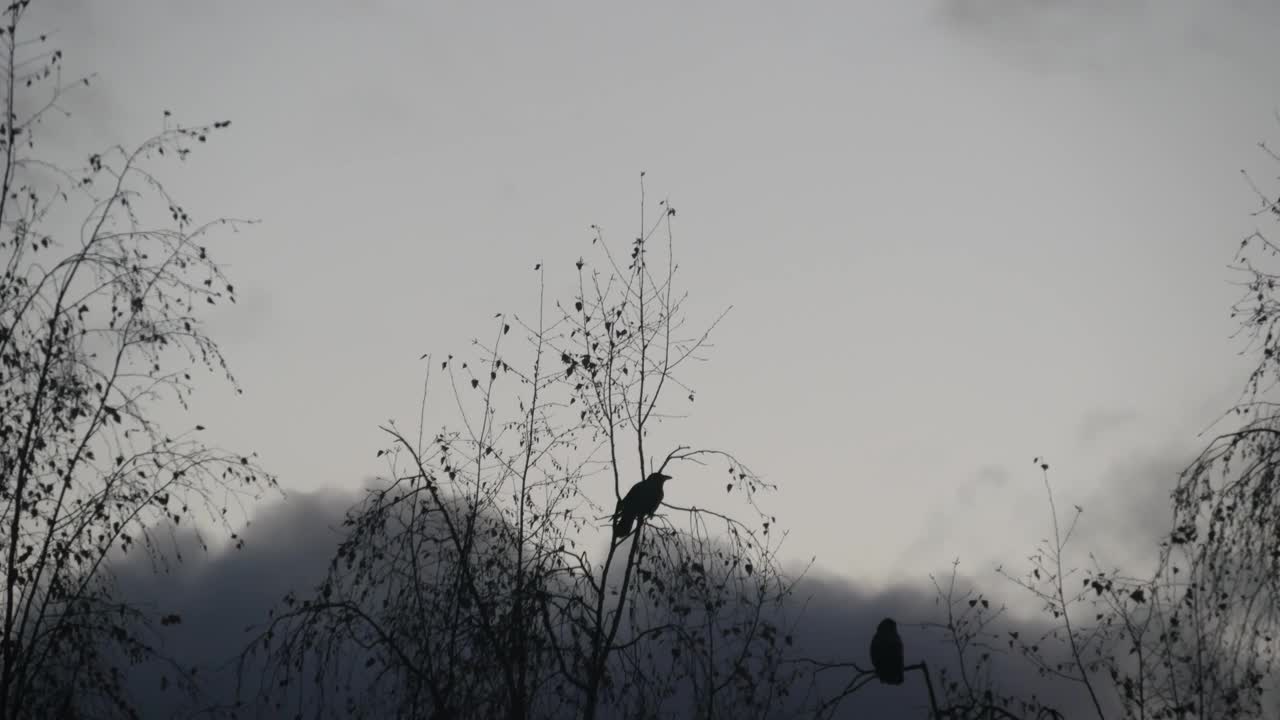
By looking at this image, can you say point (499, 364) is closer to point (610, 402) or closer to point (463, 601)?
point (610, 402)

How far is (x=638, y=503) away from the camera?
7.35 m

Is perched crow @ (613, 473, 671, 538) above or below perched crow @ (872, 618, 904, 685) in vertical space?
above

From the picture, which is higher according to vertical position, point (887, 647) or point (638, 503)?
point (638, 503)

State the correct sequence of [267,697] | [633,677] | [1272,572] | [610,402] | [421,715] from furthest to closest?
1. [610,402]
2. [633,677]
3. [421,715]
4. [267,697]
5. [1272,572]

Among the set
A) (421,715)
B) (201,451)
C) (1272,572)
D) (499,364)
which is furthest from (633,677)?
(1272,572)

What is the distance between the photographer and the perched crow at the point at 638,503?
735 cm

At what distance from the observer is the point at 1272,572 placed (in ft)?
19.2

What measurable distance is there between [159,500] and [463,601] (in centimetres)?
251

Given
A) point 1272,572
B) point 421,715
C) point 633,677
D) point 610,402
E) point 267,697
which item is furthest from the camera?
point 610,402

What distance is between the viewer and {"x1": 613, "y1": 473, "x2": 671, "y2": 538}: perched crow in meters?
7.35

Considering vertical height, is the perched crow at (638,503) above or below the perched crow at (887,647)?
above

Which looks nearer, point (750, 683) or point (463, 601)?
point (463, 601)

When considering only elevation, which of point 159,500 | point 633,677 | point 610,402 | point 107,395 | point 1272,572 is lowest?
point 633,677

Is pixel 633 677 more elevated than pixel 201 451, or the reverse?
pixel 201 451
